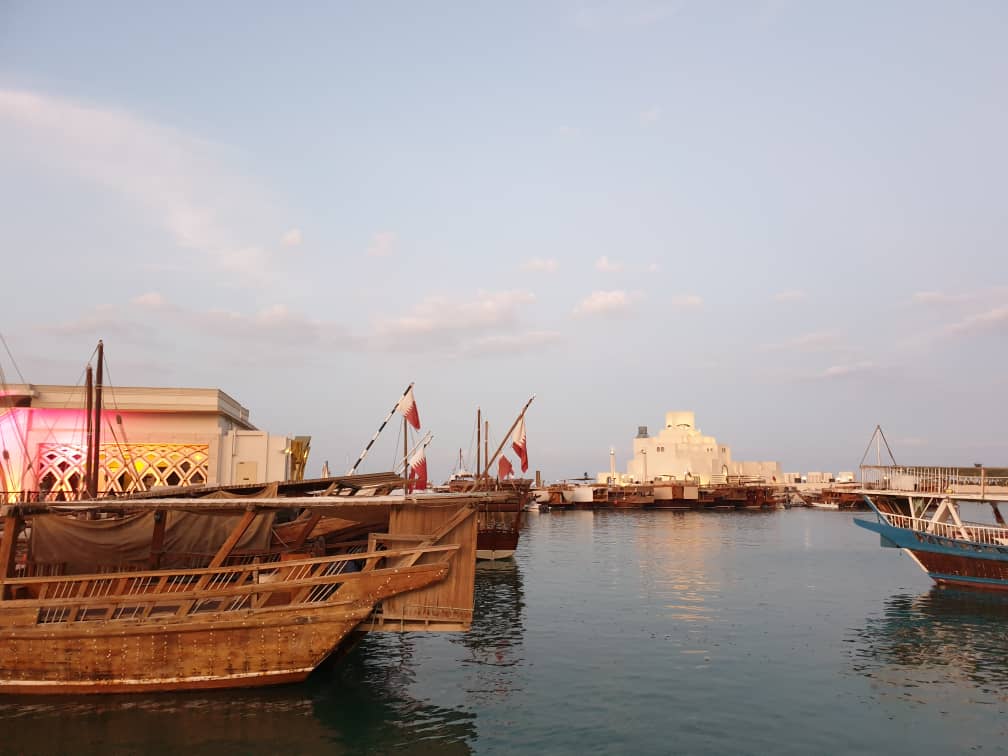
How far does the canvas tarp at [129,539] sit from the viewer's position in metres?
15.7

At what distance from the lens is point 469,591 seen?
14781 millimetres

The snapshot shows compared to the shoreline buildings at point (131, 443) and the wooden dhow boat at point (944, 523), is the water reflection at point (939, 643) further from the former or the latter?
the shoreline buildings at point (131, 443)

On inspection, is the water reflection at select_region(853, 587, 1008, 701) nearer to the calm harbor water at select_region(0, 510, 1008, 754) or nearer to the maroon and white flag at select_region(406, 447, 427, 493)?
the calm harbor water at select_region(0, 510, 1008, 754)

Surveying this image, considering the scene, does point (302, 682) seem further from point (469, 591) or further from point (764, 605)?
point (764, 605)

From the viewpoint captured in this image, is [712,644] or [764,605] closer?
[712,644]

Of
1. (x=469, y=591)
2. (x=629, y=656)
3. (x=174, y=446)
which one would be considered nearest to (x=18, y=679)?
(x=469, y=591)

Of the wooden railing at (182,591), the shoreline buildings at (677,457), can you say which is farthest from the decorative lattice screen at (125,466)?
the shoreline buildings at (677,457)

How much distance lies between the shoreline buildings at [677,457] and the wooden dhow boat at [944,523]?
10702 centimetres

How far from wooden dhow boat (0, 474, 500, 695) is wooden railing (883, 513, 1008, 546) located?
85.1 ft

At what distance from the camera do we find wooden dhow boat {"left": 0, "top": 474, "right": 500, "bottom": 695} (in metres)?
14.0

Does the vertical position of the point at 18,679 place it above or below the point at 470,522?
below

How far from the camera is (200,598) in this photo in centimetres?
1434

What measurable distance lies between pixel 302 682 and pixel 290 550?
11.0 feet

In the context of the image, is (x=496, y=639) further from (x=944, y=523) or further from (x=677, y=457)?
(x=677, y=457)
